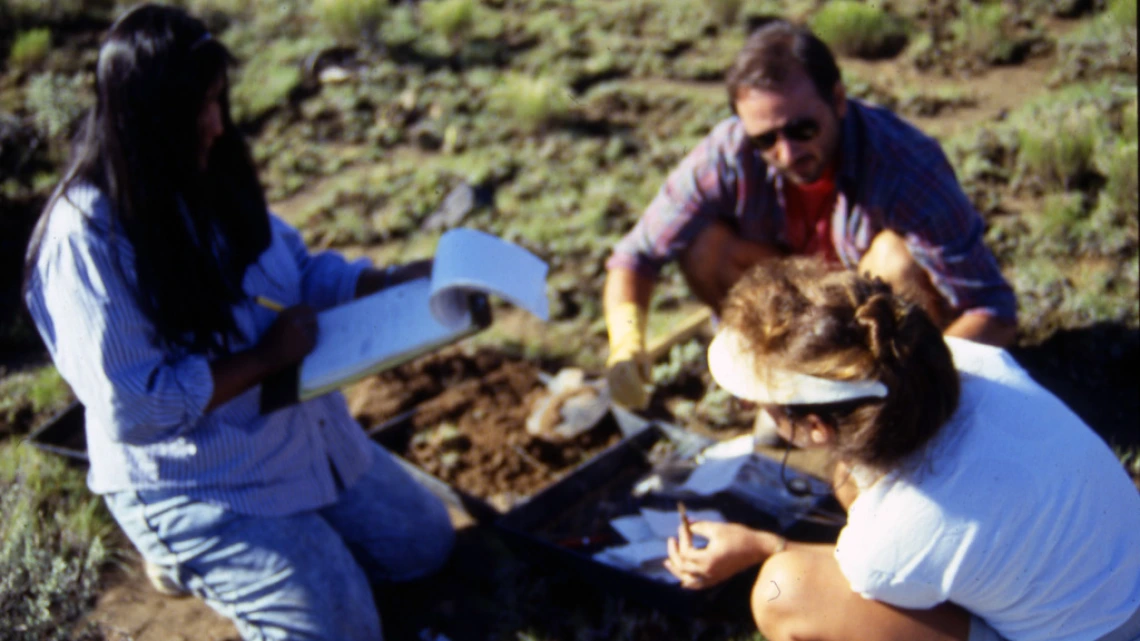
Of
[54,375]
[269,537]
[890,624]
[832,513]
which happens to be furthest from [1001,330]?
[54,375]

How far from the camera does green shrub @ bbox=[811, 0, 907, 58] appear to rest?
5266 millimetres

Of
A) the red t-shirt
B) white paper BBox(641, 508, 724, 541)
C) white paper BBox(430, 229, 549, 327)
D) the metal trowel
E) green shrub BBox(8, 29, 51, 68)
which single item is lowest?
the metal trowel

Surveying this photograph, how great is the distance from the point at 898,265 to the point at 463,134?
2.98 m

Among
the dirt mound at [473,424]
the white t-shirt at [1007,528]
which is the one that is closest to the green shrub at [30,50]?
the dirt mound at [473,424]

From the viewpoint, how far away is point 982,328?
9.53 feet

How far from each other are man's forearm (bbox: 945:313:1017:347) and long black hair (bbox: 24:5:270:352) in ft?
6.35

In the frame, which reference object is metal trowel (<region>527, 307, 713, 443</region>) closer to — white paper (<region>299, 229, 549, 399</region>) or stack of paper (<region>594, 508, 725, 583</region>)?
stack of paper (<region>594, 508, 725, 583</region>)

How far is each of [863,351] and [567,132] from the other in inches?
142

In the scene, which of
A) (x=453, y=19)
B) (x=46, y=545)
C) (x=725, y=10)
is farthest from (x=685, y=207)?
(x=453, y=19)

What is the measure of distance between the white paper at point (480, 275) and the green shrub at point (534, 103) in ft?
9.15

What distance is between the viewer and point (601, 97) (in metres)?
5.50

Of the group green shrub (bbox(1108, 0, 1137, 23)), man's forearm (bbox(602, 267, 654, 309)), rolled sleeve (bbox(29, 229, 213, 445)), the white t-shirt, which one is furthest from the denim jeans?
green shrub (bbox(1108, 0, 1137, 23))

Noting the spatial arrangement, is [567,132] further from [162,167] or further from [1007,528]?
[1007,528]

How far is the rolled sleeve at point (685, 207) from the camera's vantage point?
3.15 meters
